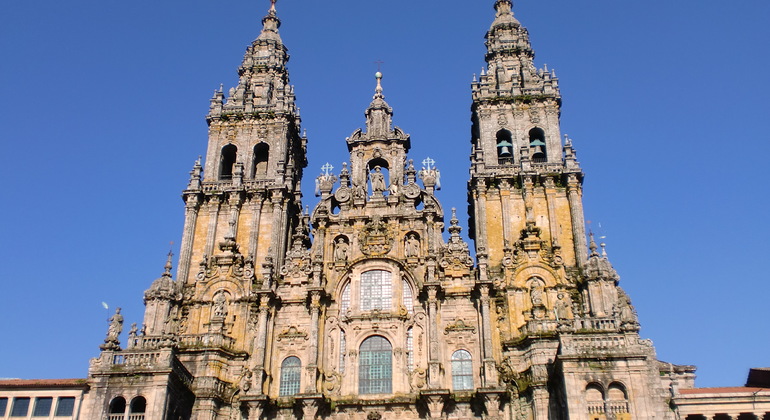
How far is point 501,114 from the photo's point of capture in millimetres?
41562

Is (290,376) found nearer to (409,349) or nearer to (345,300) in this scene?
(345,300)

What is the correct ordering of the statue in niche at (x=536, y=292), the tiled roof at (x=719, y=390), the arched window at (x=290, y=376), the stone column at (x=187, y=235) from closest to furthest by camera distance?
the tiled roof at (x=719, y=390), the arched window at (x=290, y=376), the statue in niche at (x=536, y=292), the stone column at (x=187, y=235)

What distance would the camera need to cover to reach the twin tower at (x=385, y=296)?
30266 mm

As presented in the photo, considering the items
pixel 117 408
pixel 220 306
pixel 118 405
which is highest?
pixel 220 306

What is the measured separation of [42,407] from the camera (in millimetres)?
31062

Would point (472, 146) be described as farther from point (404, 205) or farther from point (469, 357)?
point (469, 357)

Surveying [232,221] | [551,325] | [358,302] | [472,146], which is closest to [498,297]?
[551,325]

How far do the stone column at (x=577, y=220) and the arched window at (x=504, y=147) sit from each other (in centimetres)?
374

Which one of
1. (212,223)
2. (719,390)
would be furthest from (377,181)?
(719,390)

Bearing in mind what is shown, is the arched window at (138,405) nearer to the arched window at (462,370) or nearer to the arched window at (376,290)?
the arched window at (376,290)

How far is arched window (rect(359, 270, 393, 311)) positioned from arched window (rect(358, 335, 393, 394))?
1.56 metres

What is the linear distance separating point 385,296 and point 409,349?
281 centimetres

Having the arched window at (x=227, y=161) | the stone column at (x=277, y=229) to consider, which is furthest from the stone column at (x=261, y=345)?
the arched window at (x=227, y=161)

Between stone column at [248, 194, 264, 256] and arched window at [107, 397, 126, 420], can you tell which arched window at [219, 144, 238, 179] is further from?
arched window at [107, 397, 126, 420]
